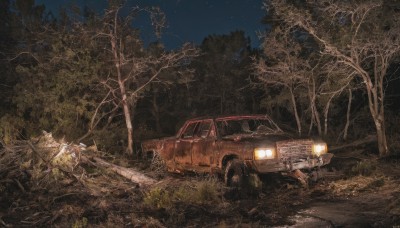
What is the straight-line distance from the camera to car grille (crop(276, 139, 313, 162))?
9180mm

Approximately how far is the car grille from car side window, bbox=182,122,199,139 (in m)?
2.55

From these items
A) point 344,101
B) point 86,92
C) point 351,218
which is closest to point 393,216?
point 351,218

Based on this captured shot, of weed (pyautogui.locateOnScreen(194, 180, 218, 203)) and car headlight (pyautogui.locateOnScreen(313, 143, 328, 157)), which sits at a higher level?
car headlight (pyautogui.locateOnScreen(313, 143, 328, 157))

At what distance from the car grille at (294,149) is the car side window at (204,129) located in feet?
6.24

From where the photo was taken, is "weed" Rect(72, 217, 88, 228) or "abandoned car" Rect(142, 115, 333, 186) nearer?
"weed" Rect(72, 217, 88, 228)

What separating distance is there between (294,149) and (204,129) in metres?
2.24

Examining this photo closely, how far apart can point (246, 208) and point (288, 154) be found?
5.76 ft

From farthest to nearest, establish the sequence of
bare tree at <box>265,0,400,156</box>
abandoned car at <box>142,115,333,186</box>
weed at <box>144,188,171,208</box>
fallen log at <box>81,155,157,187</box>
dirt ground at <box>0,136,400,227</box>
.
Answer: bare tree at <box>265,0,400,156</box> → fallen log at <box>81,155,157,187</box> → abandoned car at <box>142,115,333,186</box> → weed at <box>144,188,171,208</box> → dirt ground at <box>0,136,400,227</box>

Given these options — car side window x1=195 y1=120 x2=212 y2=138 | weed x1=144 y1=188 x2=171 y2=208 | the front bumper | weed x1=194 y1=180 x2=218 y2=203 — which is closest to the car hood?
the front bumper

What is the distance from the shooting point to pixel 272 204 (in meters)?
8.34

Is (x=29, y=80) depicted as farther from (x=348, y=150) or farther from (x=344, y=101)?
(x=344, y=101)

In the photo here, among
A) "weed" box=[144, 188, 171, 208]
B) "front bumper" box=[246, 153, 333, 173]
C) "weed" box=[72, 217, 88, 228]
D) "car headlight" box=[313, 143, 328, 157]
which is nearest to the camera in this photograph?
"weed" box=[72, 217, 88, 228]

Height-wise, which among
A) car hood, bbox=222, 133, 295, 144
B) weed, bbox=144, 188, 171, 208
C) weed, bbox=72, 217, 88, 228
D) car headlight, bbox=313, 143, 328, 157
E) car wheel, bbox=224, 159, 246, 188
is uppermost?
car hood, bbox=222, 133, 295, 144

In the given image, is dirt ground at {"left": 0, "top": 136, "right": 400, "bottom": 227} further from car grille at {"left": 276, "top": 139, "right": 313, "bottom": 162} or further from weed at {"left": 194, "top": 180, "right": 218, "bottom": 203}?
car grille at {"left": 276, "top": 139, "right": 313, "bottom": 162}
